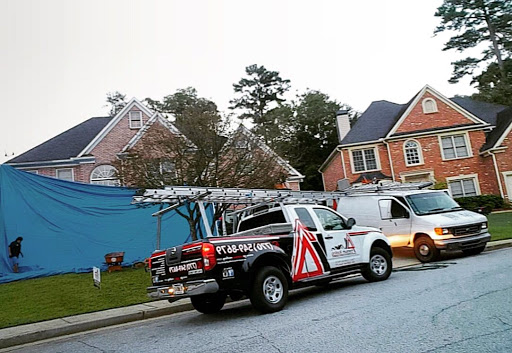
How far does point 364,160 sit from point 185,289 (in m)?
25.4

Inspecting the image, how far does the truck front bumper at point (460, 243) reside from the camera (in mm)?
12102

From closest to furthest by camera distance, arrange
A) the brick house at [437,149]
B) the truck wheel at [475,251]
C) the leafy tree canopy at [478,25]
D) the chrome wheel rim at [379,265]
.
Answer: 1. the chrome wheel rim at [379,265]
2. the truck wheel at [475,251]
3. the brick house at [437,149]
4. the leafy tree canopy at [478,25]

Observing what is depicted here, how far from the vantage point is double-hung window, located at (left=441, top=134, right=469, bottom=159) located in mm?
29562

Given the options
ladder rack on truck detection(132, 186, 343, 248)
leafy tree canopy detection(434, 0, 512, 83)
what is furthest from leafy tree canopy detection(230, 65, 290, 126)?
ladder rack on truck detection(132, 186, 343, 248)

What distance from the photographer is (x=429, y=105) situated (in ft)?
99.0

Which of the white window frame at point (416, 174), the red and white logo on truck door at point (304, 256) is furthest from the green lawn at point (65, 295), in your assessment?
the white window frame at point (416, 174)

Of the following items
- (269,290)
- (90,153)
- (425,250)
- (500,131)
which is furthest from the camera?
(500,131)

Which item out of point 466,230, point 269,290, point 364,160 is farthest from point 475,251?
point 364,160

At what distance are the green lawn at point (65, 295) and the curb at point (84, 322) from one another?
0.45m

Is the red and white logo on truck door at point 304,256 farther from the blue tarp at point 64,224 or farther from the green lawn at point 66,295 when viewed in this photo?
the blue tarp at point 64,224

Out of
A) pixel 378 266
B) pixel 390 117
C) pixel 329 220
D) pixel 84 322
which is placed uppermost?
pixel 390 117

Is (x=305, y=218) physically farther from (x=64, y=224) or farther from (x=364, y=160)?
(x=364, y=160)

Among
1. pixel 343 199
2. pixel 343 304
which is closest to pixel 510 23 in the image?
pixel 343 199

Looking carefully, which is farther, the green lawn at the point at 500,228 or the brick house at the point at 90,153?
the brick house at the point at 90,153
